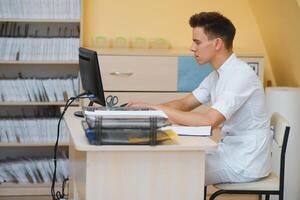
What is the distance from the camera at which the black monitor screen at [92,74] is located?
2953mm

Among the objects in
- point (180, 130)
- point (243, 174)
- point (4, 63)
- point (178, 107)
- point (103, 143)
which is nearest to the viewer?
point (103, 143)

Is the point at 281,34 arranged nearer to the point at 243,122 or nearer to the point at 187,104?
the point at 187,104

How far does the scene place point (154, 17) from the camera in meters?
4.88

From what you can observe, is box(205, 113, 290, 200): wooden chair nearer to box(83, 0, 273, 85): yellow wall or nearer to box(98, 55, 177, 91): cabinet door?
box(98, 55, 177, 91): cabinet door

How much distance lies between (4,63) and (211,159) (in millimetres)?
2160

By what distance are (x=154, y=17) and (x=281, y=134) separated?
2.13 meters

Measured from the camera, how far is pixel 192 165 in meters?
2.52

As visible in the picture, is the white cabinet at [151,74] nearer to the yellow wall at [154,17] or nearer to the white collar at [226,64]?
the yellow wall at [154,17]

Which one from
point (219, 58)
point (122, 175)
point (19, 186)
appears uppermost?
point (219, 58)

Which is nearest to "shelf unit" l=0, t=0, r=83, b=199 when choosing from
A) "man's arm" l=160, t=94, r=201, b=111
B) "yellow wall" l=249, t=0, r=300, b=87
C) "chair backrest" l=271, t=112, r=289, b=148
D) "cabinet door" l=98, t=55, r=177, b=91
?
"cabinet door" l=98, t=55, r=177, b=91

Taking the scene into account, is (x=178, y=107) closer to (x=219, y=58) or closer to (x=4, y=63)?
(x=219, y=58)

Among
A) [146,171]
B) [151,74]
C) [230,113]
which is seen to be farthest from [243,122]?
[151,74]

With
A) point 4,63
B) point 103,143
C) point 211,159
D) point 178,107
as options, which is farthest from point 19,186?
point 103,143

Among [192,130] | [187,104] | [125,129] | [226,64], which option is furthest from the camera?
[187,104]
